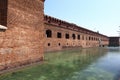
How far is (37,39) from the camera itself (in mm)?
10992

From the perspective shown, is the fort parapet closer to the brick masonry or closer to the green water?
the brick masonry

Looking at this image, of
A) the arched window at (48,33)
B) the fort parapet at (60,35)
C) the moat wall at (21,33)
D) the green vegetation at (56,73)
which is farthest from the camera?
the arched window at (48,33)

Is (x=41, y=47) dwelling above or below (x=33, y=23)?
below

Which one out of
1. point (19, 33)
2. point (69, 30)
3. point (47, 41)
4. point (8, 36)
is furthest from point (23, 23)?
point (69, 30)

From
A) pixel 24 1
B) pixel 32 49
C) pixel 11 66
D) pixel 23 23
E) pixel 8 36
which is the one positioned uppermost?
pixel 24 1

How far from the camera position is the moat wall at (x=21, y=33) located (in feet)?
26.0

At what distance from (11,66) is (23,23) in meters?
2.40

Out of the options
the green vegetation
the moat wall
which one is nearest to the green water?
the green vegetation

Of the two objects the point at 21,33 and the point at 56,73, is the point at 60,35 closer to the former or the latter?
the point at 21,33

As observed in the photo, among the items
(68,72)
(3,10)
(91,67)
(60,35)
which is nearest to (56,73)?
(68,72)

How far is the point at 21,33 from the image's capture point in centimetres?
909

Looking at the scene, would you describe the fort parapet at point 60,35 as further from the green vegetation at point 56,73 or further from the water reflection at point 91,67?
the green vegetation at point 56,73

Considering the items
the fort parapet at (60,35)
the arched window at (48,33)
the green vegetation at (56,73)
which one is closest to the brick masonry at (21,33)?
the green vegetation at (56,73)

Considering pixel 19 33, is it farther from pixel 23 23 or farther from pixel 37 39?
pixel 37 39
